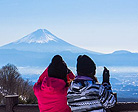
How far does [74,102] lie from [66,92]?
33 cm

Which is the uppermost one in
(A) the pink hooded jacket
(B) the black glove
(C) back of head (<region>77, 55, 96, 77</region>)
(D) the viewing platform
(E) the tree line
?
(C) back of head (<region>77, 55, 96, 77</region>)

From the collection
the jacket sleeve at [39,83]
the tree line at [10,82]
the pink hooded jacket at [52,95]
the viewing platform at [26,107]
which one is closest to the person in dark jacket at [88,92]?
the pink hooded jacket at [52,95]

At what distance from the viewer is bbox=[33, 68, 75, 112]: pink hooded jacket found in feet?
13.8

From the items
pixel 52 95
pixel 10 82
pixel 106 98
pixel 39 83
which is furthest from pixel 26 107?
pixel 10 82

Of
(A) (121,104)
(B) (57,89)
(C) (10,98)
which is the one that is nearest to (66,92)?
(B) (57,89)

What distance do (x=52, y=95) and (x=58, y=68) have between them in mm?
351

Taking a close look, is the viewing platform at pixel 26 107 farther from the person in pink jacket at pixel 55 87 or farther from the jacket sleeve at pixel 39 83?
the jacket sleeve at pixel 39 83

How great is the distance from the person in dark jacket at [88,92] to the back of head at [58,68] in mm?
290

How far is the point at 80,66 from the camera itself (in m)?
3.92

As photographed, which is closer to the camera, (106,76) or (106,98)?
(106,98)

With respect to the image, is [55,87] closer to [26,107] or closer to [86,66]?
[86,66]

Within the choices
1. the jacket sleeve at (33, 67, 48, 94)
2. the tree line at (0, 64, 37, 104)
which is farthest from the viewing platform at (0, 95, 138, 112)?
the tree line at (0, 64, 37, 104)

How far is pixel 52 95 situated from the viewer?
167 inches

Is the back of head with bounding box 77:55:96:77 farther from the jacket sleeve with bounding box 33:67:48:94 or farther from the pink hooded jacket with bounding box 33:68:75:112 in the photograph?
the jacket sleeve with bounding box 33:67:48:94
